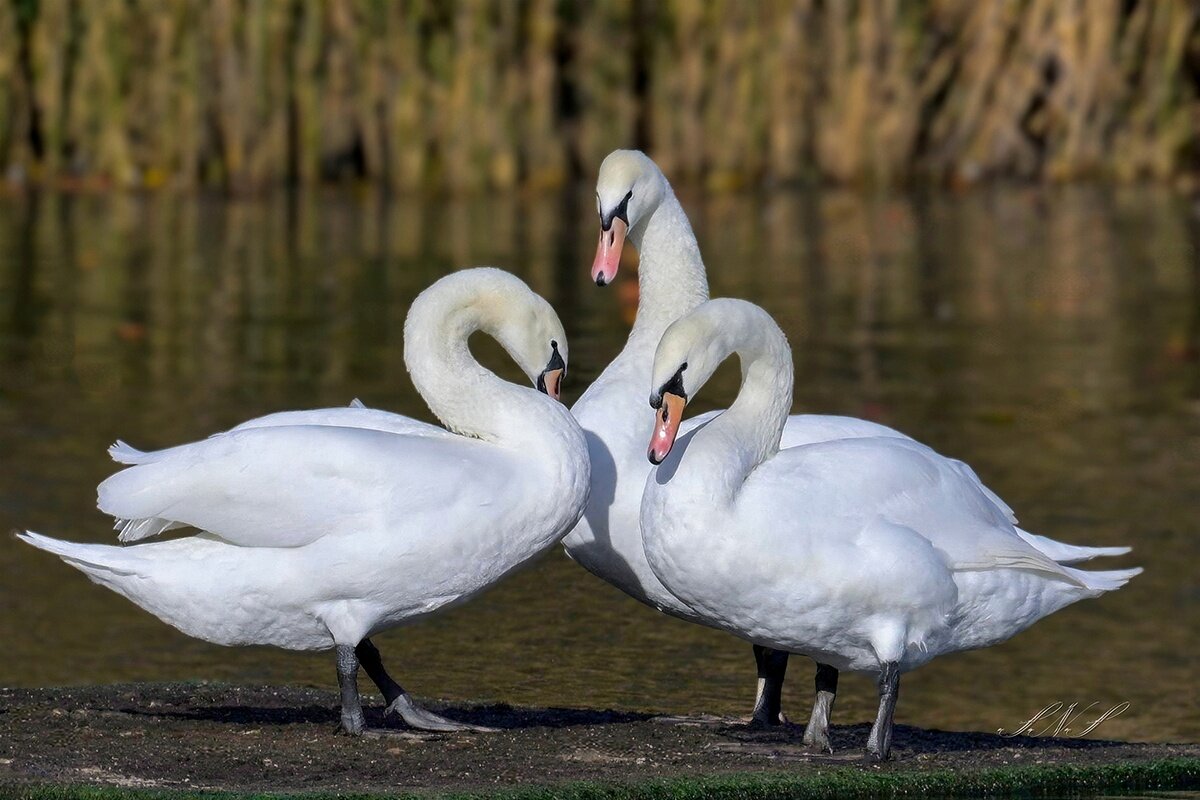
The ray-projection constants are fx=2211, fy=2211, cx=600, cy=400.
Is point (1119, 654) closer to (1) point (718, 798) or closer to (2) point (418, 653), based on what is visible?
(2) point (418, 653)

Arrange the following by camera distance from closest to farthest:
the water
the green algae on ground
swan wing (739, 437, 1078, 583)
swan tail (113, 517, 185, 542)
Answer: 1. the green algae on ground
2. swan wing (739, 437, 1078, 583)
3. swan tail (113, 517, 185, 542)
4. the water

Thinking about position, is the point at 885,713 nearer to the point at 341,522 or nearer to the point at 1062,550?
the point at 1062,550

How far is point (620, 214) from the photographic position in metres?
6.79

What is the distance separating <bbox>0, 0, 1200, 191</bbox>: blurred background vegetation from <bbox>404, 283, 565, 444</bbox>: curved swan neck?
12.2 metres

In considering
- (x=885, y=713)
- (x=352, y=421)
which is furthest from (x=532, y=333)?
(x=885, y=713)

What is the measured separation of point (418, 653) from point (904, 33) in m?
12.1

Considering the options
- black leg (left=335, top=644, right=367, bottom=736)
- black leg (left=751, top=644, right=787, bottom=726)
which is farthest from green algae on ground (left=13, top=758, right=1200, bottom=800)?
black leg (left=751, top=644, right=787, bottom=726)

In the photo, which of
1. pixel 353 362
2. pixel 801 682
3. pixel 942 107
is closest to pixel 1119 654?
pixel 801 682

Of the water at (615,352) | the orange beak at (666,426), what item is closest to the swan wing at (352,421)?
the orange beak at (666,426)

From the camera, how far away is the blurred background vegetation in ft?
59.7

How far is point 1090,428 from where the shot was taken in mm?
10719

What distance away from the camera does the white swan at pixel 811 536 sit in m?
5.37

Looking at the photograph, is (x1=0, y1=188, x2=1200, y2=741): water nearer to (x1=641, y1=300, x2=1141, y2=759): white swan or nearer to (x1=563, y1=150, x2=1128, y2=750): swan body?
(x1=563, y1=150, x2=1128, y2=750): swan body

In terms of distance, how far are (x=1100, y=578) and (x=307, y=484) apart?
6.98 feet
